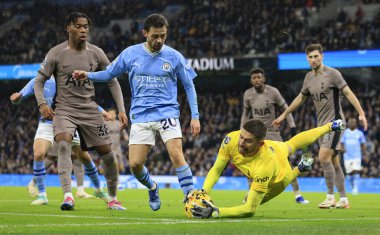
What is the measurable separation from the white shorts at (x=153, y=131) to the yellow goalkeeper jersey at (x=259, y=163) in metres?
0.99

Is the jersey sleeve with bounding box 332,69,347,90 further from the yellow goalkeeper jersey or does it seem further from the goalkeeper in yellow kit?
the yellow goalkeeper jersey

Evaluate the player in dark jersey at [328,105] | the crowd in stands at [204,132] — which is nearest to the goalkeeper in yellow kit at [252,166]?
the player in dark jersey at [328,105]

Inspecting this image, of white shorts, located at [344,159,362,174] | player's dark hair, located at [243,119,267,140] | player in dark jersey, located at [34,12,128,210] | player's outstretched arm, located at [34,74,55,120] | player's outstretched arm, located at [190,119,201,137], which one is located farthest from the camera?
white shorts, located at [344,159,362,174]

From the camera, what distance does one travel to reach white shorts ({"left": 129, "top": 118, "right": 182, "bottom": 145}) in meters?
9.62

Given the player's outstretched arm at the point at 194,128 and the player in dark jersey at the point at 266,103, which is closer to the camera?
the player's outstretched arm at the point at 194,128

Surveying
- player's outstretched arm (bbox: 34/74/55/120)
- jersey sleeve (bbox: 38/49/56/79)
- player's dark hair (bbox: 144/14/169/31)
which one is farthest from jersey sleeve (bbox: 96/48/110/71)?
player's dark hair (bbox: 144/14/169/31)

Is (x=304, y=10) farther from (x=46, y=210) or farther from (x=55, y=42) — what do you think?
(x=46, y=210)

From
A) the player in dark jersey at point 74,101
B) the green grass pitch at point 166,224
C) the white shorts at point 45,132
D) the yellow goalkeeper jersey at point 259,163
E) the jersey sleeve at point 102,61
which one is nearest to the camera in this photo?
the green grass pitch at point 166,224

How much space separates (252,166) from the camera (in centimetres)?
877

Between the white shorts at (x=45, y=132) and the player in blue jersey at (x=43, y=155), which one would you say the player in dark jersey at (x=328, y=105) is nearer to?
the player in blue jersey at (x=43, y=155)

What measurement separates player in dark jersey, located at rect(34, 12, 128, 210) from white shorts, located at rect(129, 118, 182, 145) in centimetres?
49

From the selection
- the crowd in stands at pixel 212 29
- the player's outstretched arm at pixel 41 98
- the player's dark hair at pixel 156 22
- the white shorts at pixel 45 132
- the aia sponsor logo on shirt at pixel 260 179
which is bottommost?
the aia sponsor logo on shirt at pixel 260 179

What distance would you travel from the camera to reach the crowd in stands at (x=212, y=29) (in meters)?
30.7

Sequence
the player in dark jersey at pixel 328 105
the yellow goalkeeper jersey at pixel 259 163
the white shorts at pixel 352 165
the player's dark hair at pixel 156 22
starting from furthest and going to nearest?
the white shorts at pixel 352 165, the player in dark jersey at pixel 328 105, the player's dark hair at pixel 156 22, the yellow goalkeeper jersey at pixel 259 163
